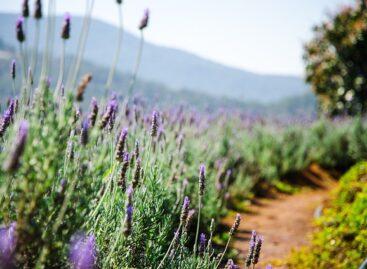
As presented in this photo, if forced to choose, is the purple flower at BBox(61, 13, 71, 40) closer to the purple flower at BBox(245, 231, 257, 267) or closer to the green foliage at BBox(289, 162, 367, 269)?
the purple flower at BBox(245, 231, 257, 267)

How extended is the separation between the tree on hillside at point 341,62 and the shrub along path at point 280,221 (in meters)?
8.77

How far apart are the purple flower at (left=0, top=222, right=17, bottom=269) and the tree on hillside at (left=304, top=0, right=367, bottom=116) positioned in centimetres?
1489

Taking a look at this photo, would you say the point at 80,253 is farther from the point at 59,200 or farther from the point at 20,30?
the point at 20,30

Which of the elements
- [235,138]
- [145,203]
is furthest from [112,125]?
[235,138]

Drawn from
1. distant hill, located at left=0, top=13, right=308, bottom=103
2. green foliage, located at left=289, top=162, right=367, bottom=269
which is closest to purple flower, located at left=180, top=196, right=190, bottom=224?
green foliage, located at left=289, top=162, right=367, bottom=269

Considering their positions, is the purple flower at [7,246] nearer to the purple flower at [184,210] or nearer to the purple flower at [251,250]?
the purple flower at [184,210]

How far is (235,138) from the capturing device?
7.30 metres

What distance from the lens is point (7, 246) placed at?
145 centimetres

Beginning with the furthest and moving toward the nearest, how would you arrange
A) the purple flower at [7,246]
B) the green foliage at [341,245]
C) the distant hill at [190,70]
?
the distant hill at [190,70] → the green foliage at [341,245] → the purple flower at [7,246]

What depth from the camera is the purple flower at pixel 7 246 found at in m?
1.21

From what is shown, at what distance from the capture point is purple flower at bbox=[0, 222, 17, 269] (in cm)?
121

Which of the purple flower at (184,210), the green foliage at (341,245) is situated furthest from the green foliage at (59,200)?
the green foliage at (341,245)

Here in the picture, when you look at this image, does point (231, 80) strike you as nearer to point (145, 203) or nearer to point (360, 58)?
point (360, 58)

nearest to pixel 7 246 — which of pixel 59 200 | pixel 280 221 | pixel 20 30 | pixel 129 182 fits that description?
pixel 59 200
